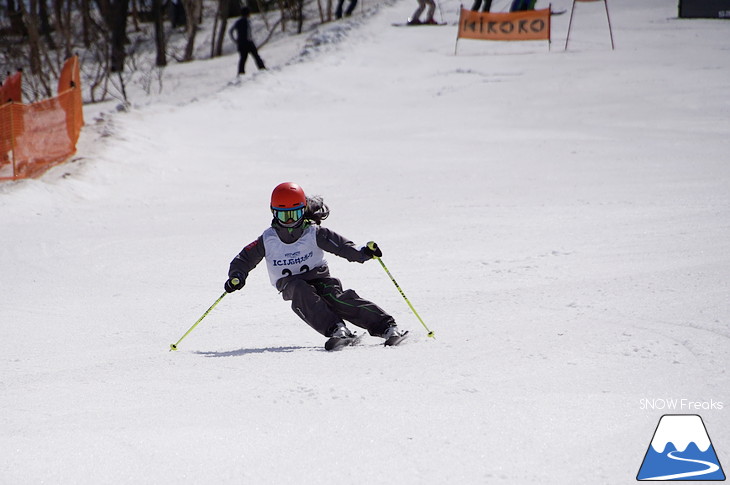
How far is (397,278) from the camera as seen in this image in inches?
299

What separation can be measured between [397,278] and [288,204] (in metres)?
2.41

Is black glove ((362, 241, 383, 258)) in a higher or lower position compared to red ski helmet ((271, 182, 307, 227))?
lower

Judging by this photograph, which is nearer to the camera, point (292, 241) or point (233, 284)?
point (233, 284)

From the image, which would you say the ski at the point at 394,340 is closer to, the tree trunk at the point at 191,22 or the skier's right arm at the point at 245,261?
the skier's right arm at the point at 245,261

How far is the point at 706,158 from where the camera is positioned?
11812mm

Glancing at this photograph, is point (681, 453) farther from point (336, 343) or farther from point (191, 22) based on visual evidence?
point (191, 22)

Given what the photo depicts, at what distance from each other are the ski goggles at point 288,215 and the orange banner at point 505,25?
1609 cm

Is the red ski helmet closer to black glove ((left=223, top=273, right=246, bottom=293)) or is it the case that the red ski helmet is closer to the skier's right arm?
the skier's right arm

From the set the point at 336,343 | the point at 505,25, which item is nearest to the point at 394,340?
the point at 336,343

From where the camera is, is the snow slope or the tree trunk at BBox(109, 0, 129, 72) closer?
the snow slope

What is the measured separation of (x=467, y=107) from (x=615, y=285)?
10083mm

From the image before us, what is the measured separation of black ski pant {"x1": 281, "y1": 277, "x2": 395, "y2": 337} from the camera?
5.45 m

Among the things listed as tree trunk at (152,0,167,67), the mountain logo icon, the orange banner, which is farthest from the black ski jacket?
tree trunk at (152,0,167,67)

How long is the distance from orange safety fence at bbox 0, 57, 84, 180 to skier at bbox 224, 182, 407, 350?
692 cm
